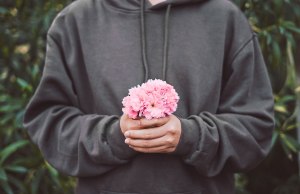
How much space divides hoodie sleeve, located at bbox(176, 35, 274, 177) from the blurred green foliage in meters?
1.15

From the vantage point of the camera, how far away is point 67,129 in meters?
1.71

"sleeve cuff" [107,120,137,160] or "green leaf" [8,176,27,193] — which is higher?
"sleeve cuff" [107,120,137,160]

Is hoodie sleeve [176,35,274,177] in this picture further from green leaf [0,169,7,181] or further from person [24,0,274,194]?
green leaf [0,169,7,181]

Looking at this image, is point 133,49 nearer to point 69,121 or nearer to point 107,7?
point 107,7

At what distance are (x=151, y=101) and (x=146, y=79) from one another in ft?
0.72

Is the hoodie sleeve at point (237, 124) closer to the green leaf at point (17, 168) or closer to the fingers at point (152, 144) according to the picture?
the fingers at point (152, 144)

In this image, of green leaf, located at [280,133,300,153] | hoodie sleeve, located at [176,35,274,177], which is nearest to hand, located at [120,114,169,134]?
hoodie sleeve, located at [176,35,274,177]

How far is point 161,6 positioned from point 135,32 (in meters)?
0.11

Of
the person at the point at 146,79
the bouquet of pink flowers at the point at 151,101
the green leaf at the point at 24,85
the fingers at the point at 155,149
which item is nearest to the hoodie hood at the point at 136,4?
the person at the point at 146,79

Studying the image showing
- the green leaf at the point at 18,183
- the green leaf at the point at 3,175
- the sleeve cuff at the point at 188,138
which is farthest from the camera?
the green leaf at the point at 18,183

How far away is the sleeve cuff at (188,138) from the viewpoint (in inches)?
61.9

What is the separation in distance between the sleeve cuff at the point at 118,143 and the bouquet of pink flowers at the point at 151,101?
0.40 ft

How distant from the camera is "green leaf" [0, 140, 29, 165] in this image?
9.19 ft

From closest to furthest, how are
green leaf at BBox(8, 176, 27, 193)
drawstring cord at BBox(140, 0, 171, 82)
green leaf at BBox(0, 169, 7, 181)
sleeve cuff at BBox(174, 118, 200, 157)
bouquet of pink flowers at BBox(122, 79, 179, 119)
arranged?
bouquet of pink flowers at BBox(122, 79, 179, 119) < sleeve cuff at BBox(174, 118, 200, 157) < drawstring cord at BBox(140, 0, 171, 82) < green leaf at BBox(0, 169, 7, 181) < green leaf at BBox(8, 176, 27, 193)
